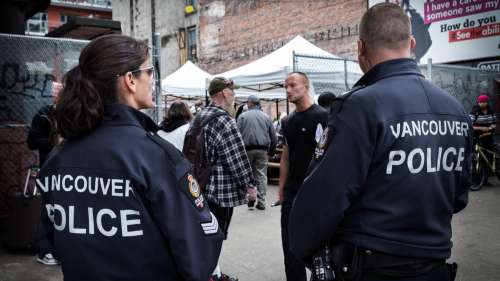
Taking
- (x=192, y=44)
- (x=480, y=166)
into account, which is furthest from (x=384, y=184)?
(x=192, y=44)

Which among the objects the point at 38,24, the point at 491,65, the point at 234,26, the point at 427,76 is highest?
the point at 38,24

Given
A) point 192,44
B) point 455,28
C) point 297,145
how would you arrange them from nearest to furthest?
point 297,145, point 455,28, point 192,44

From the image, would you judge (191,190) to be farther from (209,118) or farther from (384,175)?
(209,118)

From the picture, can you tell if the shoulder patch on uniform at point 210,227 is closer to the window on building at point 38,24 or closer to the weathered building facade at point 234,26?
the weathered building facade at point 234,26

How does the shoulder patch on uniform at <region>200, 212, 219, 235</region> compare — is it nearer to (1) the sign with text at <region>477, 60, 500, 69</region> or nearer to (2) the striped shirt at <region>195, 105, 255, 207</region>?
(2) the striped shirt at <region>195, 105, 255, 207</region>

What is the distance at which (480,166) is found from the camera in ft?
30.9

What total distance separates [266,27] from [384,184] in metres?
21.3

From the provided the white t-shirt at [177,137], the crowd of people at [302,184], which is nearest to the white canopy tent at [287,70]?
the white t-shirt at [177,137]

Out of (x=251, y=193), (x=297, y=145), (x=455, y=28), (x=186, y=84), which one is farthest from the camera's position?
(x=455, y=28)

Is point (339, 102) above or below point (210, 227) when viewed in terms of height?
above

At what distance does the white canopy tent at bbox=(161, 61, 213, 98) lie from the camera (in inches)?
566

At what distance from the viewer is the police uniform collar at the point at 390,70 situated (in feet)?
6.48

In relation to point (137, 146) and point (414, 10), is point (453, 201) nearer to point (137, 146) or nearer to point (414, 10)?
point (137, 146)

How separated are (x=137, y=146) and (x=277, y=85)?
1036 cm
